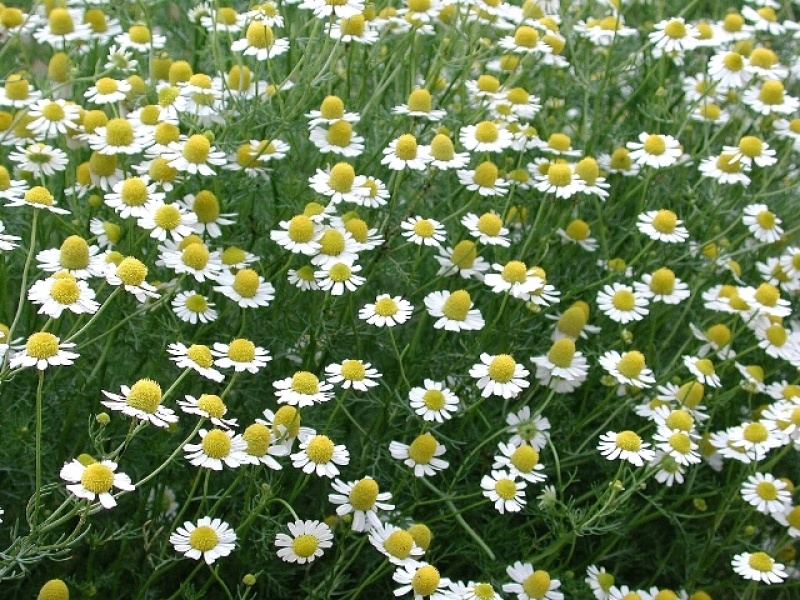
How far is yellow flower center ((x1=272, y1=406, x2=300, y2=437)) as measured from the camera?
244 centimetres

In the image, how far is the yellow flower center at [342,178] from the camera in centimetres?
287

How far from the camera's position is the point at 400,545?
2447 mm

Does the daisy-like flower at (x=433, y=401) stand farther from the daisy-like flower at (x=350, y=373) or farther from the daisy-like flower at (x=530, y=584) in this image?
the daisy-like flower at (x=530, y=584)

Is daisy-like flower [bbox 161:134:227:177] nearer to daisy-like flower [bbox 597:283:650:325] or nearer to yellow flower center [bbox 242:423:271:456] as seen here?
yellow flower center [bbox 242:423:271:456]

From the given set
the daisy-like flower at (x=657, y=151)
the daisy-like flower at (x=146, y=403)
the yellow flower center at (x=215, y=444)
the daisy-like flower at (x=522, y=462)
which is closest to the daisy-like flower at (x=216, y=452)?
the yellow flower center at (x=215, y=444)

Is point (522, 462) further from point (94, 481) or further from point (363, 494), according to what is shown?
point (94, 481)

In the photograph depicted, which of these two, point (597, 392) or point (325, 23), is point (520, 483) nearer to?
point (597, 392)

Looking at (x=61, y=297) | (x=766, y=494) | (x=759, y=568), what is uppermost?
(x=61, y=297)

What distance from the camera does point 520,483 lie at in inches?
103

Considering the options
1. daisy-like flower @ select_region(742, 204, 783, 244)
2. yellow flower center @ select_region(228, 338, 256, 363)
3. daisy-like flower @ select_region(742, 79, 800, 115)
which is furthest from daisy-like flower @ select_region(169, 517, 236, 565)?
daisy-like flower @ select_region(742, 79, 800, 115)

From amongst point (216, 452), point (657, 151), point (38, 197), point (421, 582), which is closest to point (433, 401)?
point (421, 582)

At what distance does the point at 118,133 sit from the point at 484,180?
94 centimetres

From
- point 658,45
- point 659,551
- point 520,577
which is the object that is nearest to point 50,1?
point 658,45

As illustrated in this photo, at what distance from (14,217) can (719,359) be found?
1909mm
